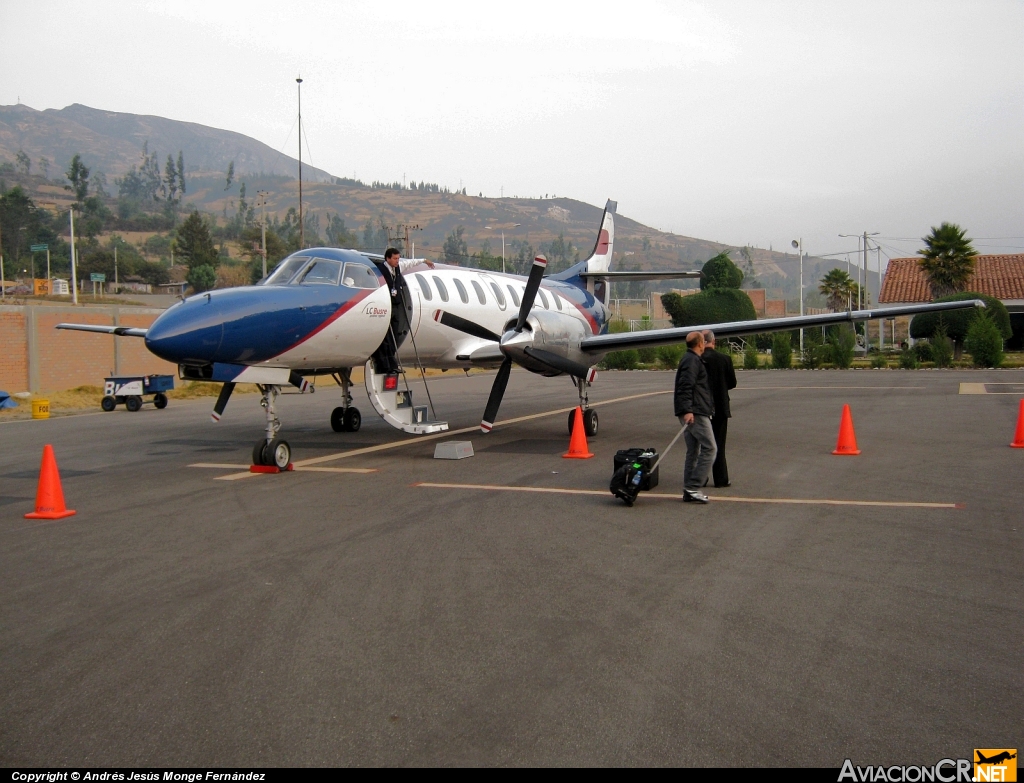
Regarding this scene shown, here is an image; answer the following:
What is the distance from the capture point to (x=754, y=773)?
11.8ft

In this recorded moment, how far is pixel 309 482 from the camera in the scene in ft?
37.8

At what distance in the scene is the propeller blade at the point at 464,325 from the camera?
612 inches

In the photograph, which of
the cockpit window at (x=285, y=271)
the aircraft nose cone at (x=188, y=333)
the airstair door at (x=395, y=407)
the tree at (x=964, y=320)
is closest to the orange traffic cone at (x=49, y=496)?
the aircraft nose cone at (x=188, y=333)

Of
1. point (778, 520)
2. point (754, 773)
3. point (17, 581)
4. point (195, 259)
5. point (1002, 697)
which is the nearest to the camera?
point (754, 773)

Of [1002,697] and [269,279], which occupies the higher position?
[269,279]

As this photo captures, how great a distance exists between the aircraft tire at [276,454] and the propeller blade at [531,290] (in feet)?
15.5

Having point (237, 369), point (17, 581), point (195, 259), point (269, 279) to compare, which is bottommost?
point (17, 581)

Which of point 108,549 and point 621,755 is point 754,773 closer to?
point 621,755

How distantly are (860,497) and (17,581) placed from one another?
8.99 meters

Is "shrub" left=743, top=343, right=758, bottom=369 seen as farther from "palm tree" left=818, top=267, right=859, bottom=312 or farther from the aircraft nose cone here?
the aircraft nose cone

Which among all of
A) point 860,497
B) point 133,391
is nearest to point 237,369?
point 860,497

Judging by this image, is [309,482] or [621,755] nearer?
[621,755]

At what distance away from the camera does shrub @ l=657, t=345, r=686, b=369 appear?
47250 millimetres

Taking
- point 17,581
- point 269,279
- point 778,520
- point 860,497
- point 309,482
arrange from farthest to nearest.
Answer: point 269,279 < point 309,482 < point 860,497 < point 778,520 < point 17,581
